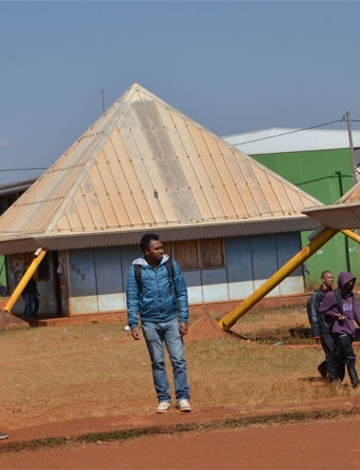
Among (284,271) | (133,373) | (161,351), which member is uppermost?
(284,271)

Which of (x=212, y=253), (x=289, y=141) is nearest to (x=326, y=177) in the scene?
(x=289, y=141)

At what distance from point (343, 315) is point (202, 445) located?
4876 millimetres

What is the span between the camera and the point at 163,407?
41.6 feet

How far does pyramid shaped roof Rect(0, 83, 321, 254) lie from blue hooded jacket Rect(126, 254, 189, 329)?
66.0 ft

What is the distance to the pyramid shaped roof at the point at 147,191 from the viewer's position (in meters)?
33.9

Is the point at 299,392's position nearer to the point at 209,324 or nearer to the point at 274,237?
the point at 209,324

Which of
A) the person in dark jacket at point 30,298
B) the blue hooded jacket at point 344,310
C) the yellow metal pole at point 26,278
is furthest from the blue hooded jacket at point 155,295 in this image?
the person in dark jacket at point 30,298

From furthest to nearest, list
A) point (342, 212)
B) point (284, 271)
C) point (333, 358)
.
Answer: point (284, 271)
point (342, 212)
point (333, 358)

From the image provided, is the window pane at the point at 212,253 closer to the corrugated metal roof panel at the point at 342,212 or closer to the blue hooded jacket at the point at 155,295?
the corrugated metal roof panel at the point at 342,212

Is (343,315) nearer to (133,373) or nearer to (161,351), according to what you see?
(161,351)

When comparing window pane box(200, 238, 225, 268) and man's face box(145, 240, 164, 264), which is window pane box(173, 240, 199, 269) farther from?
man's face box(145, 240, 164, 264)

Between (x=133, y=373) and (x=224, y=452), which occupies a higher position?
(x=133, y=373)

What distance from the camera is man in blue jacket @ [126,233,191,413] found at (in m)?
12.8

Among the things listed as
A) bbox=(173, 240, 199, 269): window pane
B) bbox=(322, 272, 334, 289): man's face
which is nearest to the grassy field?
bbox=(322, 272, 334, 289): man's face
